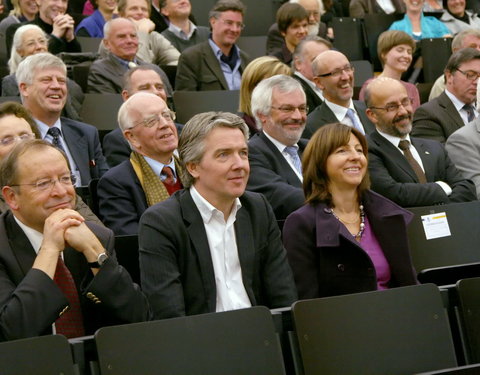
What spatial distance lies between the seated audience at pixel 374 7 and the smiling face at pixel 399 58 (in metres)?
2.46

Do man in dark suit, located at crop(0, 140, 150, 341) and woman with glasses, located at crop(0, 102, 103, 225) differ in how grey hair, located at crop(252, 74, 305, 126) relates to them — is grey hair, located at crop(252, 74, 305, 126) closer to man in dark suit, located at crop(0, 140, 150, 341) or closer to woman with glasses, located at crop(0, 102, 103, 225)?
woman with glasses, located at crop(0, 102, 103, 225)

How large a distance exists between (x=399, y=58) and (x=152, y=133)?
127 inches

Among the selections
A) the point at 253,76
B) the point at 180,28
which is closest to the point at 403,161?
the point at 253,76

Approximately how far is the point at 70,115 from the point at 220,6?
1952mm

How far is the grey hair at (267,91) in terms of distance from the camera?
501 cm

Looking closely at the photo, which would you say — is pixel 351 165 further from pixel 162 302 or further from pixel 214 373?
pixel 214 373

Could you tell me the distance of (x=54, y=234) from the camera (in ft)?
10.1

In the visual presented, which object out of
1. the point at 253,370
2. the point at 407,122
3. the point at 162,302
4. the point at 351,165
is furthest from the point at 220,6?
the point at 253,370

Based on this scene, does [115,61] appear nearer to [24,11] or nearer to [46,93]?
[46,93]

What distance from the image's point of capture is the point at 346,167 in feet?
13.1

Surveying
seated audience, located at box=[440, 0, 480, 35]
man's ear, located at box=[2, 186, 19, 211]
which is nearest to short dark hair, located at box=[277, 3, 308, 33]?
seated audience, located at box=[440, 0, 480, 35]

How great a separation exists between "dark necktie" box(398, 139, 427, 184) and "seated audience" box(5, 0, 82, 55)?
3332mm

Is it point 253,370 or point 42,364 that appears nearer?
point 42,364

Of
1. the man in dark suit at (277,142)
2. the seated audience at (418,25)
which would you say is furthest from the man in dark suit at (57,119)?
the seated audience at (418,25)
